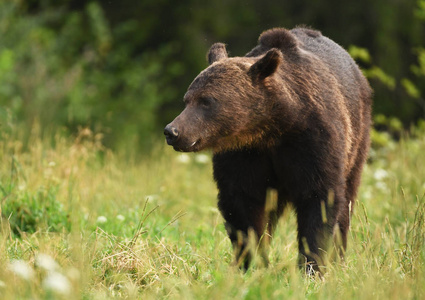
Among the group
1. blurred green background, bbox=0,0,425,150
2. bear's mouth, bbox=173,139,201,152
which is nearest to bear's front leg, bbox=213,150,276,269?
bear's mouth, bbox=173,139,201,152

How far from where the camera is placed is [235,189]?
16.6ft

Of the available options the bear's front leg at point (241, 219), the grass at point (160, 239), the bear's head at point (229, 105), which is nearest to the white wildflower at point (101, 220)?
the grass at point (160, 239)

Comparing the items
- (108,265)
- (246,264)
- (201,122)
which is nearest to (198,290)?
(108,265)

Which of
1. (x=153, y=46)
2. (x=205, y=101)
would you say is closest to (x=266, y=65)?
(x=205, y=101)

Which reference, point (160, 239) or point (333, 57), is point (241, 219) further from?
point (333, 57)

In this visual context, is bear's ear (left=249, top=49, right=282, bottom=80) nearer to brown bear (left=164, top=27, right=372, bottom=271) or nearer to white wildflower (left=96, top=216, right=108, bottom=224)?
brown bear (left=164, top=27, right=372, bottom=271)

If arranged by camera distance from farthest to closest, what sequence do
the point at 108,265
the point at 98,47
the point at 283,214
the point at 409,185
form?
the point at 98,47
the point at 409,185
the point at 283,214
the point at 108,265

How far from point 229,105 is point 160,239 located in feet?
4.66

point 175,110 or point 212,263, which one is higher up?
point 212,263

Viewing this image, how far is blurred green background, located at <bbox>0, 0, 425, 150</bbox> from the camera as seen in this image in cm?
1410

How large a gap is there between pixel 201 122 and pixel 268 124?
54 centimetres

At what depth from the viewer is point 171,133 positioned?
176 inches

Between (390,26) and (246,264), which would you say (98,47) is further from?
(246,264)

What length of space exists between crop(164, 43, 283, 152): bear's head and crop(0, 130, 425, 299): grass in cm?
63
